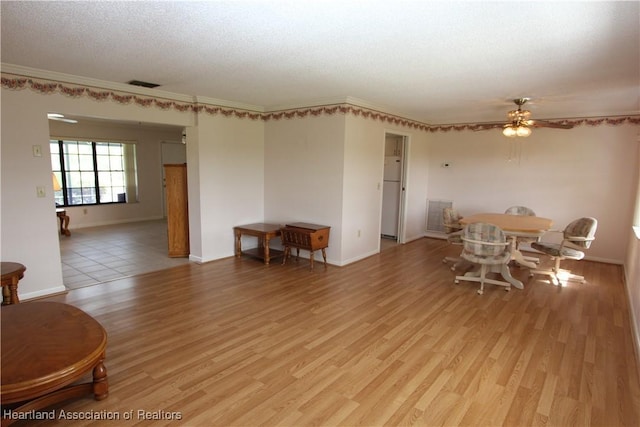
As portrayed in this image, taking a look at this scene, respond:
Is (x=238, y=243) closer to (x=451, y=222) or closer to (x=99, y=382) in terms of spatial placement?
(x=451, y=222)

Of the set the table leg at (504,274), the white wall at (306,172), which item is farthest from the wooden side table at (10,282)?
the table leg at (504,274)

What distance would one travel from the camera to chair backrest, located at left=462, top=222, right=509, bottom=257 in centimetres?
392

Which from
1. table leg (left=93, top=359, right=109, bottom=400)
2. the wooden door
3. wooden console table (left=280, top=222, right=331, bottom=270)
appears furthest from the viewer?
the wooden door

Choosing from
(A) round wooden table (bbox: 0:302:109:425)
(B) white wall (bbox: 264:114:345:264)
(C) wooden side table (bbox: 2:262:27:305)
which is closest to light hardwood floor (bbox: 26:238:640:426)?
(A) round wooden table (bbox: 0:302:109:425)

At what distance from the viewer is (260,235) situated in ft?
16.5

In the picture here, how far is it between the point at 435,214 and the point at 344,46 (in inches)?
196

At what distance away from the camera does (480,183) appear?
643 centimetres

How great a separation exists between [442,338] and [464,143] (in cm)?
457

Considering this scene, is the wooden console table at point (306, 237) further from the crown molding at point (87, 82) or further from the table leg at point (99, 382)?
the table leg at point (99, 382)

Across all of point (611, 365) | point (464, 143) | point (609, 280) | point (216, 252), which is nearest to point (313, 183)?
point (216, 252)

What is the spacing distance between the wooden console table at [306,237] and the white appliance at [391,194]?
7.12ft

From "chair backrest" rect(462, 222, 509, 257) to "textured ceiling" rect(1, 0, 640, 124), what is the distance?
1527mm

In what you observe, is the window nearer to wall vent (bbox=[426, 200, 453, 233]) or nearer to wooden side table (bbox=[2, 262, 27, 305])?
wooden side table (bbox=[2, 262, 27, 305])

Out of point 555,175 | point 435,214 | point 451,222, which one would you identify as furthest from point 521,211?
point 435,214
